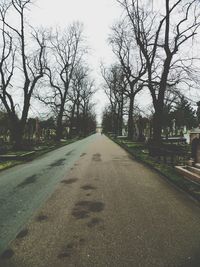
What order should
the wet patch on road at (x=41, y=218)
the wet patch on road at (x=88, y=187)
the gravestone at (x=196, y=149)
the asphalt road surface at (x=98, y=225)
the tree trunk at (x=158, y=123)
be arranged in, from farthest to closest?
1. the tree trunk at (x=158, y=123)
2. the gravestone at (x=196, y=149)
3. the wet patch on road at (x=88, y=187)
4. the wet patch on road at (x=41, y=218)
5. the asphalt road surface at (x=98, y=225)

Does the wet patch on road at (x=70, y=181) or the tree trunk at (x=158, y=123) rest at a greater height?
the tree trunk at (x=158, y=123)

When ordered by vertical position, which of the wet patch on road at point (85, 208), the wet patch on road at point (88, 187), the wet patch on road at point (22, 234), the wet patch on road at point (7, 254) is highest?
the wet patch on road at point (88, 187)

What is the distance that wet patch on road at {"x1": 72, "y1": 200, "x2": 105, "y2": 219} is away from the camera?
6122 mm

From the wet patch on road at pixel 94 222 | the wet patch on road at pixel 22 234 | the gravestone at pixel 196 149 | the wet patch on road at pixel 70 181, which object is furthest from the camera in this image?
the gravestone at pixel 196 149

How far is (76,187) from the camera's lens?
30.2 feet

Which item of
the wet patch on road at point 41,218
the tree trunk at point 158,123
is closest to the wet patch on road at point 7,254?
the wet patch on road at point 41,218

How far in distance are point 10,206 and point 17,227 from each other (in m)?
1.60

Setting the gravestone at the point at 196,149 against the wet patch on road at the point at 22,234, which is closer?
the wet patch on road at the point at 22,234

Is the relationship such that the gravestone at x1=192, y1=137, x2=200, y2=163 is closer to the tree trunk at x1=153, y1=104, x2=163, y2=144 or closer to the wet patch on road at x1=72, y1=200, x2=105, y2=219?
the wet patch on road at x1=72, y1=200, x2=105, y2=219

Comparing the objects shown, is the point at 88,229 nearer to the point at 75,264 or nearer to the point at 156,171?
the point at 75,264

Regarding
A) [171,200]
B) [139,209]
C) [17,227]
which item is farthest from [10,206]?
[171,200]

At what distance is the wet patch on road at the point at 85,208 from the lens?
612 cm

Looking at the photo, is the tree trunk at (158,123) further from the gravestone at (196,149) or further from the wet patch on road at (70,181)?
the wet patch on road at (70,181)

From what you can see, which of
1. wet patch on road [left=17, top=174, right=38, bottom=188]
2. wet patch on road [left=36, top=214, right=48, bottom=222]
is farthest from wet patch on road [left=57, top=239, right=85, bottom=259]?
wet patch on road [left=17, top=174, right=38, bottom=188]
